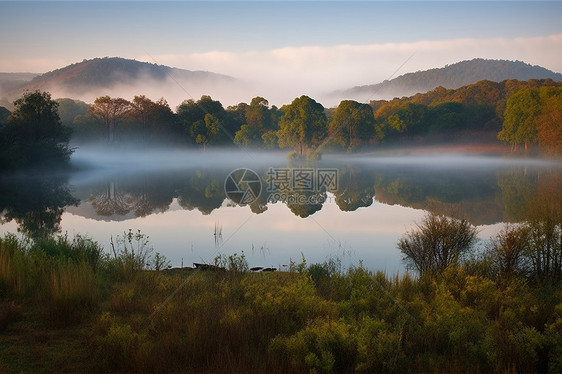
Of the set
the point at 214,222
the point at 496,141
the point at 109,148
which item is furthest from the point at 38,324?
the point at 496,141

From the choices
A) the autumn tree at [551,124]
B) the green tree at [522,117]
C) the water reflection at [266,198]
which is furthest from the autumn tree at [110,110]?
the autumn tree at [551,124]

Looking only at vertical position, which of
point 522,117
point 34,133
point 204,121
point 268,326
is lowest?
point 268,326

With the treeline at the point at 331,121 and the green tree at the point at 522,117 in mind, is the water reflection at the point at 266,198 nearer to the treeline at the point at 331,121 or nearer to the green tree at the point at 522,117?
the treeline at the point at 331,121

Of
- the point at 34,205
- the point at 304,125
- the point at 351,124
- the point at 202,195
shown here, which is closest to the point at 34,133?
the point at 34,205

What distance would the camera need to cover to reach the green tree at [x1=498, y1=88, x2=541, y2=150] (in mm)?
69750

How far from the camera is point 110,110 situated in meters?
93.9

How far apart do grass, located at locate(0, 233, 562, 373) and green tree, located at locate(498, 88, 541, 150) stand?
2742 inches

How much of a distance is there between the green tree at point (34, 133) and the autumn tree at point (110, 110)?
142 ft

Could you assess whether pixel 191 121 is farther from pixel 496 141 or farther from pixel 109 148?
pixel 496 141

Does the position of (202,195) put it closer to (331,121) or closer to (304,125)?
(304,125)

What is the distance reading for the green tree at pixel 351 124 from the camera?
89875 mm

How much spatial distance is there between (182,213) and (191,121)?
269 ft

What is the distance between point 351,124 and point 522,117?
3292 cm

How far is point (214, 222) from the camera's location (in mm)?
20734
